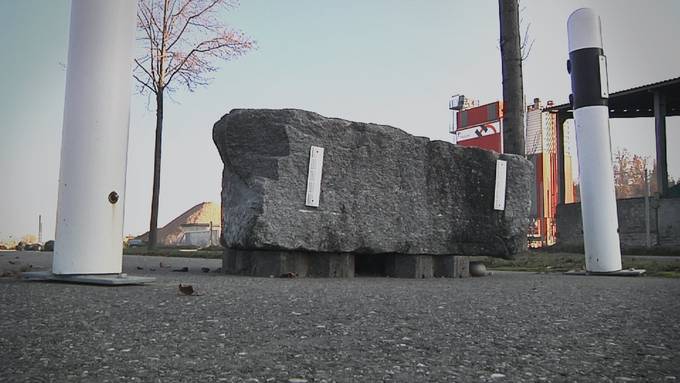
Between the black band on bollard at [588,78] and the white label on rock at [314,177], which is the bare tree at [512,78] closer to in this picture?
the black band on bollard at [588,78]

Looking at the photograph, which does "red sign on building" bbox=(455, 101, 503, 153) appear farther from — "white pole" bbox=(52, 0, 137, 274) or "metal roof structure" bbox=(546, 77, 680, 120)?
"white pole" bbox=(52, 0, 137, 274)

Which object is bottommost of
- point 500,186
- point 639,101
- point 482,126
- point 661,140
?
point 500,186

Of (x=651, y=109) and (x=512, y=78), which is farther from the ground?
(x=651, y=109)

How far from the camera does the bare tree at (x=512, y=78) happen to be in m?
7.54

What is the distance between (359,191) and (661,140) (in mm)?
14075

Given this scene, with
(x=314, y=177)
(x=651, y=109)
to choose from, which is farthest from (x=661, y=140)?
(x=314, y=177)

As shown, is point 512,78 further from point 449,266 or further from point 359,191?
point 359,191

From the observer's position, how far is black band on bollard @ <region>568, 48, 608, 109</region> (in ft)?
21.4

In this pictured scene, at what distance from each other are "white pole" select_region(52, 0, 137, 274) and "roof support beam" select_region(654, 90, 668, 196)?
15961 mm

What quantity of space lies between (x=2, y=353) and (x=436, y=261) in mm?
4704

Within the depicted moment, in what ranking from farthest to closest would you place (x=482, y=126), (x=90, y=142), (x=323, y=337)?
(x=482, y=126)
(x=90, y=142)
(x=323, y=337)

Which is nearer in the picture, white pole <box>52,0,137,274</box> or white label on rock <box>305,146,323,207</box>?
white pole <box>52,0,137,274</box>

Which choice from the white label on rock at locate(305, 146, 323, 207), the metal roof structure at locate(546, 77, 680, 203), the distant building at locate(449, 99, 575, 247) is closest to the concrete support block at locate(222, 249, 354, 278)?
the white label on rock at locate(305, 146, 323, 207)

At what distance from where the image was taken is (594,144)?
6.49 m
